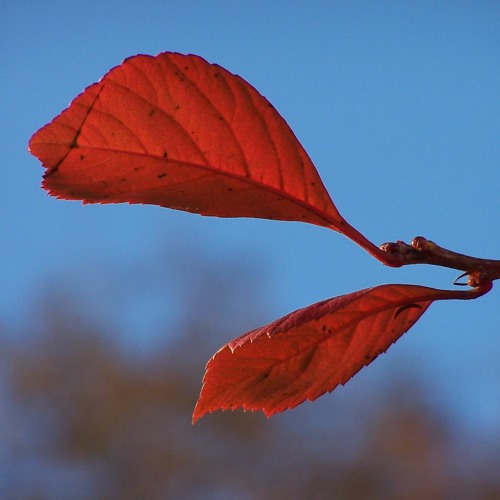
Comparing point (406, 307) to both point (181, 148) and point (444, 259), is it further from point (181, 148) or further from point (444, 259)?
point (181, 148)

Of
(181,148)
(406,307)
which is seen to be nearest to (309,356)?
(406,307)

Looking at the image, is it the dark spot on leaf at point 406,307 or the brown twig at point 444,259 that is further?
the dark spot on leaf at point 406,307

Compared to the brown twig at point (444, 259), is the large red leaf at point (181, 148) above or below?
above

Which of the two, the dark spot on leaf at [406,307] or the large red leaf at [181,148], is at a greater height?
the large red leaf at [181,148]

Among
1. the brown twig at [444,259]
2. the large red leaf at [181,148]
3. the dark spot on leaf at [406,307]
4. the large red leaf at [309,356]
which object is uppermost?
the large red leaf at [181,148]

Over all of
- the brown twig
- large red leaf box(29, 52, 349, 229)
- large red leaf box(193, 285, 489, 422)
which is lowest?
large red leaf box(193, 285, 489, 422)

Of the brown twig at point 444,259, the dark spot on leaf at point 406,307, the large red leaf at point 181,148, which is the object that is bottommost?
the dark spot on leaf at point 406,307
